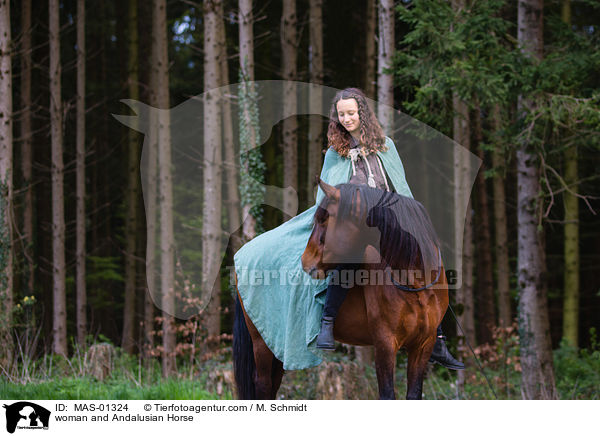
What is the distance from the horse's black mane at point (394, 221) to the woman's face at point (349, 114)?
0.64 metres

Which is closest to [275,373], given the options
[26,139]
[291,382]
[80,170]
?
[291,382]

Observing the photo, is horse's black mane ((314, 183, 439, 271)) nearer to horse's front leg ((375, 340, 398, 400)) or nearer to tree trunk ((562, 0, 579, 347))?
horse's front leg ((375, 340, 398, 400))

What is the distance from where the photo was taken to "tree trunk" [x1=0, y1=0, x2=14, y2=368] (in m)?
8.85

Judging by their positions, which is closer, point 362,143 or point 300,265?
point 362,143

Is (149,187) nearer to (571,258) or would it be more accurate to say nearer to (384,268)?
(571,258)

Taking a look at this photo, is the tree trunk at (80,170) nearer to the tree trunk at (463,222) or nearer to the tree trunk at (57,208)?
the tree trunk at (57,208)

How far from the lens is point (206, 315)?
979cm

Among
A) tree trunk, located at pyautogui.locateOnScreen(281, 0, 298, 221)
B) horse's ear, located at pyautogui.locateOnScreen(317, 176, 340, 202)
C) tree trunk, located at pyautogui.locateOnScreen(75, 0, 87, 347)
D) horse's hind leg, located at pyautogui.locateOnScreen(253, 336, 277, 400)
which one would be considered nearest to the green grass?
horse's hind leg, located at pyautogui.locateOnScreen(253, 336, 277, 400)

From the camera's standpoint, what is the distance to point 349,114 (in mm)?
3986

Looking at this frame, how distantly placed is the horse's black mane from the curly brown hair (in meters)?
0.51
